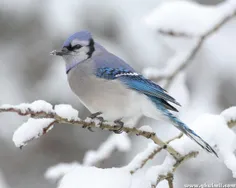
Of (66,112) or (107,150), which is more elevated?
(107,150)

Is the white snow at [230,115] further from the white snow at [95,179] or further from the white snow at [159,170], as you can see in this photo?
the white snow at [95,179]

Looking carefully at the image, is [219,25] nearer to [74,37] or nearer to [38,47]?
[74,37]

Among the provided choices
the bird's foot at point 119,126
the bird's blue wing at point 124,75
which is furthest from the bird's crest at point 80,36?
the bird's foot at point 119,126

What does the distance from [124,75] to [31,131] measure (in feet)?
2.80

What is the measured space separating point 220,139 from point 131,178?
361 millimetres

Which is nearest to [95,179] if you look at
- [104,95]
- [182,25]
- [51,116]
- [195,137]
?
[51,116]

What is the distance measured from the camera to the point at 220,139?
1475 mm

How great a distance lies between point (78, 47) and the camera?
206cm

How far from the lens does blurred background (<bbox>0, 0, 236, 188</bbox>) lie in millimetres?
3637

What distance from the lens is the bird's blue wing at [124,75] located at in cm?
199

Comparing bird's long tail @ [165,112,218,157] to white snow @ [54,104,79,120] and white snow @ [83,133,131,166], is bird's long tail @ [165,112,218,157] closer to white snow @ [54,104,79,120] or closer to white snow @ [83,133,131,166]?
white snow @ [54,104,79,120]

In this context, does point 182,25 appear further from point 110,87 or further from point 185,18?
point 110,87

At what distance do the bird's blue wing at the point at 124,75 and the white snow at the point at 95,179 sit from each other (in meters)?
0.79

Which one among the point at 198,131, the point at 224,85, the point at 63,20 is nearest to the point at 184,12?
the point at 198,131
